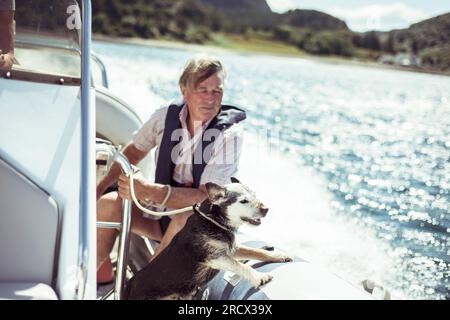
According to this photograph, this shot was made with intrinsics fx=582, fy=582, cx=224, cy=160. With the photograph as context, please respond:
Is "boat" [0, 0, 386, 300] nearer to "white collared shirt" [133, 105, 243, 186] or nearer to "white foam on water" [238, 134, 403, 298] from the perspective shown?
"white collared shirt" [133, 105, 243, 186]

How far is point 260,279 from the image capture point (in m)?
1.68

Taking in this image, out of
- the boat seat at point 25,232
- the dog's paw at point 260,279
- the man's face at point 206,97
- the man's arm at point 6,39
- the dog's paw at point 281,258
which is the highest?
the man's arm at point 6,39

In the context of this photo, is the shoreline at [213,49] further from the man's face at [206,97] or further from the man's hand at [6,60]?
the man's hand at [6,60]

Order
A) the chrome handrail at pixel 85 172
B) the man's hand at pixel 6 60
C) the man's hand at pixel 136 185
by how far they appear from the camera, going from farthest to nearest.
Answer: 1. the man's hand at pixel 136 185
2. the man's hand at pixel 6 60
3. the chrome handrail at pixel 85 172

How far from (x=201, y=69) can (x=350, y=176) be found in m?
4.05

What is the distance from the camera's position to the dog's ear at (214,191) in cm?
158

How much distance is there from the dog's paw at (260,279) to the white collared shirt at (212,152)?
1.02ft

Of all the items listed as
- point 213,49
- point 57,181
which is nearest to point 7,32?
point 57,181

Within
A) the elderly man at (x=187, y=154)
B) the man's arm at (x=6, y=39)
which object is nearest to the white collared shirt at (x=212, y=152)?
the elderly man at (x=187, y=154)

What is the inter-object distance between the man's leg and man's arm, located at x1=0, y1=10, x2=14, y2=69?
585mm

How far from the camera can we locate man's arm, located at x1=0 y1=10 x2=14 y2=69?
156 cm

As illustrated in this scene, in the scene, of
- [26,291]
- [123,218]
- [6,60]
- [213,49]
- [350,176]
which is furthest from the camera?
[213,49]

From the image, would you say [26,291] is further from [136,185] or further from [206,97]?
[206,97]

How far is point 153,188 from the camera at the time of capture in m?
1.80
